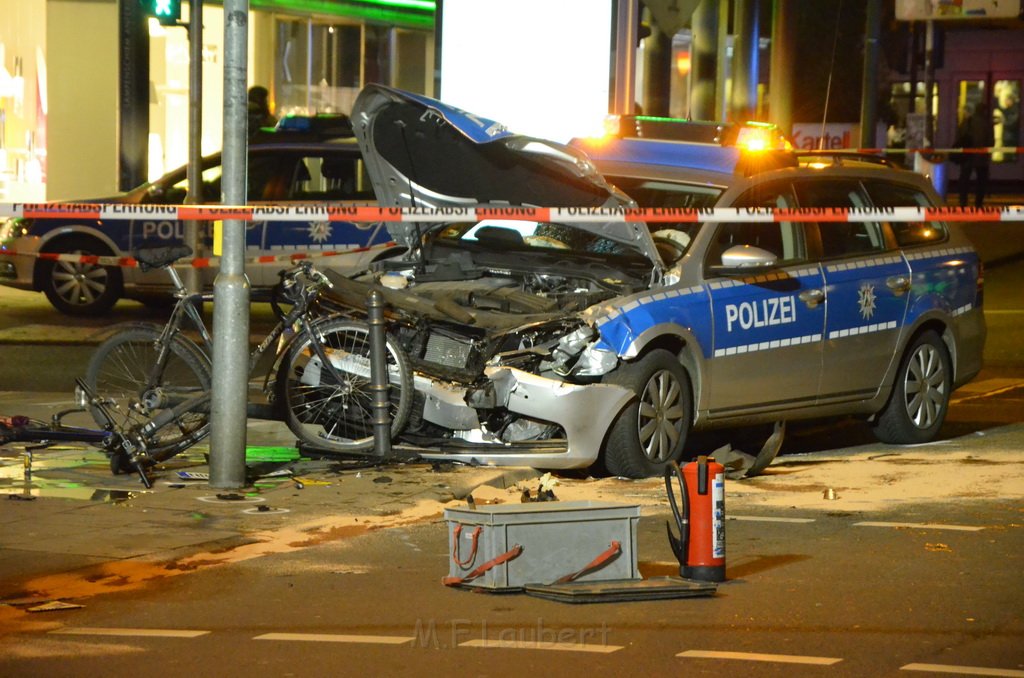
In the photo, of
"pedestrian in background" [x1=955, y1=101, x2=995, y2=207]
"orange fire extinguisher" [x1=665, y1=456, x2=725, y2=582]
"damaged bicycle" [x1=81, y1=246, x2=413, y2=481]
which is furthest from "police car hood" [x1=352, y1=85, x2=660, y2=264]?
"pedestrian in background" [x1=955, y1=101, x2=995, y2=207]

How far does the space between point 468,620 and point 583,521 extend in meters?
0.63

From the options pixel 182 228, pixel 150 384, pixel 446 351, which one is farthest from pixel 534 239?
pixel 182 228

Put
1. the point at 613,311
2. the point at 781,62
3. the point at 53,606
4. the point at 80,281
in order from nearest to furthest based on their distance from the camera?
the point at 53,606 < the point at 613,311 < the point at 80,281 < the point at 781,62

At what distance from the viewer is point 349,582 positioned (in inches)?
271

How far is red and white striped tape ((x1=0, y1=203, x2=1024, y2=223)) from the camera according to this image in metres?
8.70

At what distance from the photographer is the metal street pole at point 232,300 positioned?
866 cm

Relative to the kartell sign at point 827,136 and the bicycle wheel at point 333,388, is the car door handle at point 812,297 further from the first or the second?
the kartell sign at point 827,136

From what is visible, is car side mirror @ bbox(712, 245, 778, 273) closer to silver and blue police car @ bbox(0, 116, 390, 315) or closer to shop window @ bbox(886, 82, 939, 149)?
silver and blue police car @ bbox(0, 116, 390, 315)

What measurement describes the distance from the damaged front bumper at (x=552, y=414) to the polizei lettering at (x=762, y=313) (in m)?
0.94

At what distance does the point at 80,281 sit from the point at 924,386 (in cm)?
947

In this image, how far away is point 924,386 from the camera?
1106cm

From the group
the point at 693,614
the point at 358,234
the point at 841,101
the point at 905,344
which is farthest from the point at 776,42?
the point at 693,614

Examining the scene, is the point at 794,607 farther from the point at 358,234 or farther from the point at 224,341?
the point at 358,234

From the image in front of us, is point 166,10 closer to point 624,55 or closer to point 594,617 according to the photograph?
point 624,55
